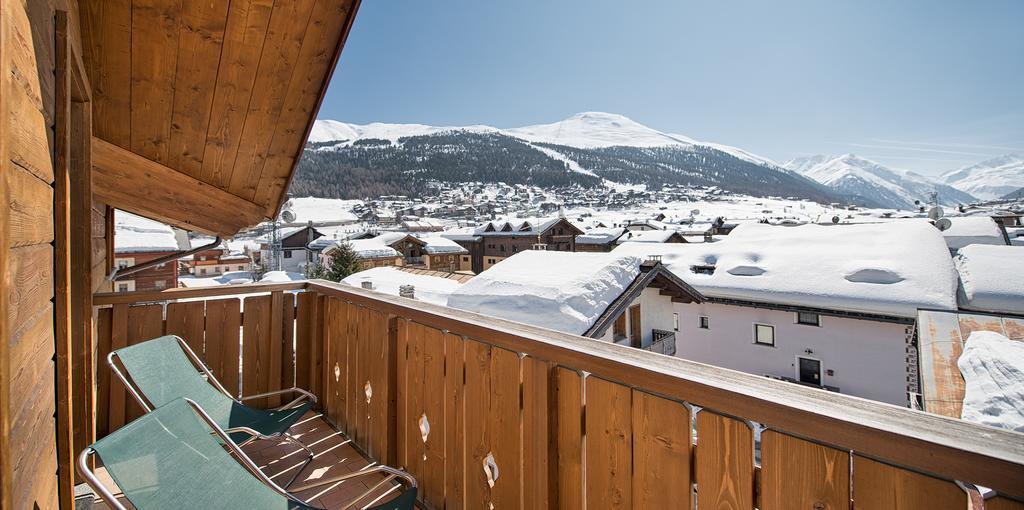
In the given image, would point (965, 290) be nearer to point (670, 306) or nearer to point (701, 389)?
point (670, 306)

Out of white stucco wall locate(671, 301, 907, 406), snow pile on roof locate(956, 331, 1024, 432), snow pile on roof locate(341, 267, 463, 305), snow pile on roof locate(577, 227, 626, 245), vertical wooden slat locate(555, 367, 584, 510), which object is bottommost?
white stucco wall locate(671, 301, 907, 406)

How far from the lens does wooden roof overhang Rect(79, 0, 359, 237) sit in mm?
1686

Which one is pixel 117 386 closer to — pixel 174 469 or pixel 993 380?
pixel 174 469

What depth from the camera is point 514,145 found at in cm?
11462

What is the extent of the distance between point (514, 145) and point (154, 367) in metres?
116

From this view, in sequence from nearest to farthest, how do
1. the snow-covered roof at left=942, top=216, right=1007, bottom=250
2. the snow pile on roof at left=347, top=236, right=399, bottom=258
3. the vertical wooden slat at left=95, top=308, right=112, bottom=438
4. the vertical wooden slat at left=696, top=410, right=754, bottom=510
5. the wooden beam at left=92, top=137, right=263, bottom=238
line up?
1. the vertical wooden slat at left=696, top=410, right=754, bottom=510
2. the vertical wooden slat at left=95, top=308, right=112, bottom=438
3. the wooden beam at left=92, top=137, right=263, bottom=238
4. the snow-covered roof at left=942, top=216, right=1007, bottom=250
5. the snow pile on roof at left=347, top=236, right=399, bottom=258

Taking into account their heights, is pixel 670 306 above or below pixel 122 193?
below

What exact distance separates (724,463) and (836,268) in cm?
1377

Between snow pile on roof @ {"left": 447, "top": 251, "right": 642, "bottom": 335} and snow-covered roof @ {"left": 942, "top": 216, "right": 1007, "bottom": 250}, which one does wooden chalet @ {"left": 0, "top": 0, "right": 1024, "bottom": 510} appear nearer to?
snow pile on roof @ {"left": 447, "top": 251, "right": 642, "bottom": 335}

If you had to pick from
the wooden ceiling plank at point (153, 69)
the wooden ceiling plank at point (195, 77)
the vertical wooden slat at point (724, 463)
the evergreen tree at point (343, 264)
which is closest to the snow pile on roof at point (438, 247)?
the evergreen tree at point (343, 264)

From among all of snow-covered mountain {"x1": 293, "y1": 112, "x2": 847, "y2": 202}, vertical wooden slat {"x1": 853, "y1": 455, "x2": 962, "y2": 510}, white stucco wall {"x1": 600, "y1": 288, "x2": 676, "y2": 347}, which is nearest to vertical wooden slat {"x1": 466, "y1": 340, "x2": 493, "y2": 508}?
vertical wooden slat {"x1": 853, "y1": 455, "x2": 962, "y2": 510}

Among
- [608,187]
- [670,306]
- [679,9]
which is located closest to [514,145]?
[608,187]

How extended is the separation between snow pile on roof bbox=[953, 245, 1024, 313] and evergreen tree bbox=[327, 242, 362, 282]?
21.9 meters

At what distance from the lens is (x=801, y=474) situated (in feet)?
2.81
